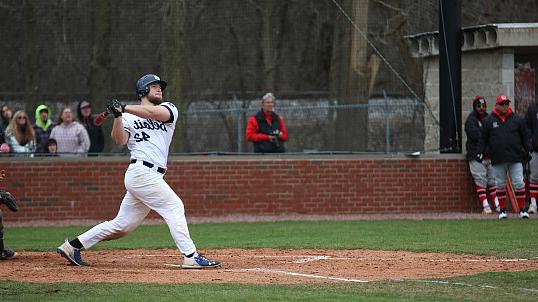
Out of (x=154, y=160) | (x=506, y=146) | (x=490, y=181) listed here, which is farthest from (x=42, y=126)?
(x=154, y=160)

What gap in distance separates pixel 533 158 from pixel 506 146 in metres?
0.66

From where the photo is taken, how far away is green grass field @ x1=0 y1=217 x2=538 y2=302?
8461 millimetres

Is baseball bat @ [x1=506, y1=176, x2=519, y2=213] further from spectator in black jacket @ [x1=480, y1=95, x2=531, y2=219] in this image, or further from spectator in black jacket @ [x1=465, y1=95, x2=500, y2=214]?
spectator in black jacket @ [x1=480, y1=95, x2=531, y2=219]

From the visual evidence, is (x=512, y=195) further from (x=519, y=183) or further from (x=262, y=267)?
(x=262, y=267)

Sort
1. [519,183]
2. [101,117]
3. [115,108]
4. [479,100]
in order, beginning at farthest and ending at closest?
1. [479,100]
2. [519,183]
3. [101,117]
4. [115,108]

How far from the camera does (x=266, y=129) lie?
18.5 meters

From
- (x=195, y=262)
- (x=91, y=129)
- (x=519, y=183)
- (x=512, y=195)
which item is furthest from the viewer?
(x=91, y=129)

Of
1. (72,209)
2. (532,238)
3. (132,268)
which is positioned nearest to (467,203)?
(532,238)

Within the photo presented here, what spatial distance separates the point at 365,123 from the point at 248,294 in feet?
37.6

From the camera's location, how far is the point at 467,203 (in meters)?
18.8

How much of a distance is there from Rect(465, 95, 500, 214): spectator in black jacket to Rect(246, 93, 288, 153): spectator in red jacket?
3139mm

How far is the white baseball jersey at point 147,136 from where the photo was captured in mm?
10758

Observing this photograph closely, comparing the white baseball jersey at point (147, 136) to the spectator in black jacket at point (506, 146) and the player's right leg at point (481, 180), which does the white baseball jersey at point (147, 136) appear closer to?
the spectator in black jacket at point (506, 146)

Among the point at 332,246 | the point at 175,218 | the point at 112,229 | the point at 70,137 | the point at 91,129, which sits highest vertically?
the point at 91,129
